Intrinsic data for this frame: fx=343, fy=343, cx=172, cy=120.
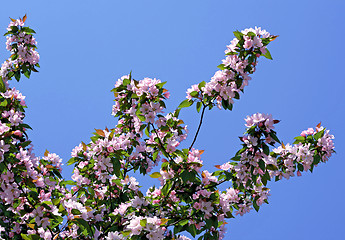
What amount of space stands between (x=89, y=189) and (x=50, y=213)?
118cm

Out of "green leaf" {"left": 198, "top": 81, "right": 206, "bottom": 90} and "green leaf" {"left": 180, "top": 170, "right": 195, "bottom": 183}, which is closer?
"green leaf" {"left": 180, "top": 170, "right": 195, "bottom": 183}

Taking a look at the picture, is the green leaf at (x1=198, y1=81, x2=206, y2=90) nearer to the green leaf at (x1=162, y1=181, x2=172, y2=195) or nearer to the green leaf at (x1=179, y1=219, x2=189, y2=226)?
the green leaf at (x1=162, y1=181, x2=172, y2=195)

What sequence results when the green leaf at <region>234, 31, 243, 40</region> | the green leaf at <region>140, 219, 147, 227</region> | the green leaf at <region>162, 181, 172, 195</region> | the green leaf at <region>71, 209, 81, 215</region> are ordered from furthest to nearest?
the green leaf at <region>234, 31, 243, 40</region> < the green leaf at <region>162, 181, 172, 195</region> < the green leaf at <region>71, 209, 81, 215</region> < the green leaf at <region>140, 219, 147, 227</region>

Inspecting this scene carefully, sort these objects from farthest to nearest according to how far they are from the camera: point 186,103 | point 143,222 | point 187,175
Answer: point 186,103, point 187,175, point 143,222

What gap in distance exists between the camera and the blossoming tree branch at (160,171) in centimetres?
371

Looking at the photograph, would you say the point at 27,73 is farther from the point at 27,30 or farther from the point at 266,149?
the point at 266,149

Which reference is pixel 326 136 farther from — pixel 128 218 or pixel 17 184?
pixel 17 184

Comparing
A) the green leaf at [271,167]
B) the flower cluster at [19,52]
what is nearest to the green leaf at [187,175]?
the green leaf at [271,167]

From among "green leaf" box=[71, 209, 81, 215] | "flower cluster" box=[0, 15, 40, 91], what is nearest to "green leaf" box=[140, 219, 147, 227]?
"green leaf" box=[71, 209, 81, 215]

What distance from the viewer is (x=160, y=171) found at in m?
4.35

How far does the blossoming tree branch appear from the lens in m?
3.71

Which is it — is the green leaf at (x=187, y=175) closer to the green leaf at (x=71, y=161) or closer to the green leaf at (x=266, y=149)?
the green leaf at (x=266, y=149)

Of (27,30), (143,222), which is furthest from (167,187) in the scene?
(27,30)

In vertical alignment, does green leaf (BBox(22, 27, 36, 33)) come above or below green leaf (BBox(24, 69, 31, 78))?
above
